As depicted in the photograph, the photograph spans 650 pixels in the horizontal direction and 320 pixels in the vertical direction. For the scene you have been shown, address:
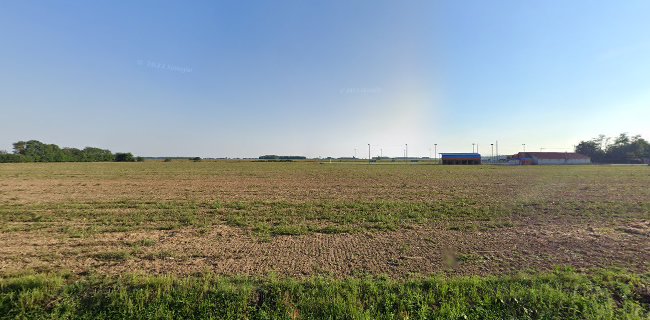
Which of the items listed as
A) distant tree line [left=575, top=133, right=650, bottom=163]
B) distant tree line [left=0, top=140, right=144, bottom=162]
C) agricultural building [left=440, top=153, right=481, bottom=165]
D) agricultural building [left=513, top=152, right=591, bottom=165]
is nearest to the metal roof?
agricultural building [left=440, top=153, right=481, bottom=165]

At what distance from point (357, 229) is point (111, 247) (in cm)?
715

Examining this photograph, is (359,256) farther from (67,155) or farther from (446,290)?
(67,155)

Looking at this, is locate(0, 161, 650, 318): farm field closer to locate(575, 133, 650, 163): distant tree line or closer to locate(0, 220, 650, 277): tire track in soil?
locate(0, 220, 650, 277): tire track in soil

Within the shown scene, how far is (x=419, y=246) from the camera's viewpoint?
22.9 ft

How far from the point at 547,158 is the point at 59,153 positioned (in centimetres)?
20056

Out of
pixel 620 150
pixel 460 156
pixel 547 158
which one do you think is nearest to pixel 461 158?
pixel 460 156

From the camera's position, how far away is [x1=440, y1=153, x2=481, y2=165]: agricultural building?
93750 millimetres

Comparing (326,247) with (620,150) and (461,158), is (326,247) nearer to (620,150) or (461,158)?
(461,158)

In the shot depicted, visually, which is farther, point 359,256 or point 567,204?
point 567,204

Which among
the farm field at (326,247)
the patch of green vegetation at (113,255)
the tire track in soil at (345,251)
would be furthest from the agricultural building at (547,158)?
the patch of green vegetation at (113,255)

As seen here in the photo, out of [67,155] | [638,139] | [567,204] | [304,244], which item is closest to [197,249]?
[304,244]

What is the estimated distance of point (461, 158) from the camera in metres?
93.8

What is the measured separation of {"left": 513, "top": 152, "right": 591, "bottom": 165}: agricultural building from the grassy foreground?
112662 mm

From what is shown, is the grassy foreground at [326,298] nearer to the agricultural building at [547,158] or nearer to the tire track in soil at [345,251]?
the tire track in soil at [345,251]
